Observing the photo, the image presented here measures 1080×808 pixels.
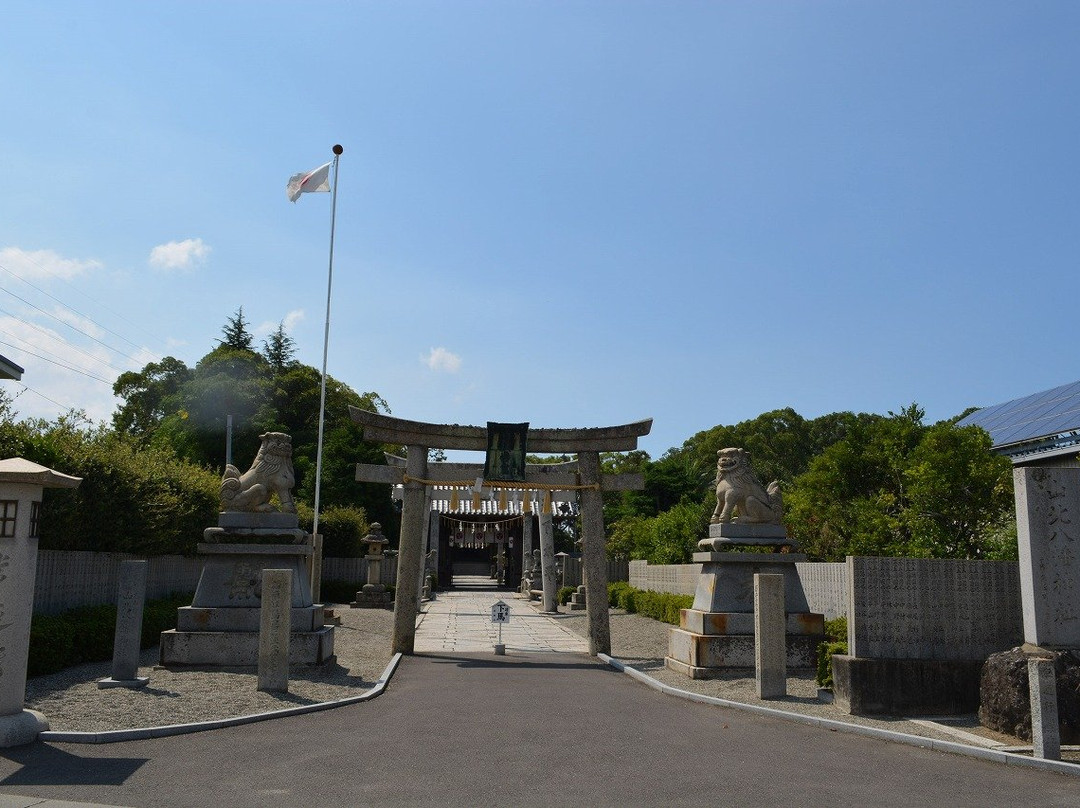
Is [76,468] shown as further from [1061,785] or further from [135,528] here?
[1061,785]

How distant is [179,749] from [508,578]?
1585 inches

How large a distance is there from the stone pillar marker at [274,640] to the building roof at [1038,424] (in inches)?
829

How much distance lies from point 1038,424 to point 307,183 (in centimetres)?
2634

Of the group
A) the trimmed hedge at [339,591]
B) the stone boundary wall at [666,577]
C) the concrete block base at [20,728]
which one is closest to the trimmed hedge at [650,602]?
the stone boundary wall at [666,577]

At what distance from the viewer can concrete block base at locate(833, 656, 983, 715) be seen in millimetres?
9320

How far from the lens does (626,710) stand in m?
9.97

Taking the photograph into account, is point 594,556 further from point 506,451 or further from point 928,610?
point 928,610

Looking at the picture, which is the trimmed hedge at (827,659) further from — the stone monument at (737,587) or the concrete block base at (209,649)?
the concrete block base at (209,649)

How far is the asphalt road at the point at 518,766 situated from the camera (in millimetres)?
6004

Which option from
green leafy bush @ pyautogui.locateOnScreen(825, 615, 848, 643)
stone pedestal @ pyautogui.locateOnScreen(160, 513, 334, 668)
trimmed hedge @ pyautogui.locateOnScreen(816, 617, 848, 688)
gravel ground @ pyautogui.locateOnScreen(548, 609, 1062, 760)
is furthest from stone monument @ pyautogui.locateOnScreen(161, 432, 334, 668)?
green leafy bush @ pyautogui.locateOnScreen(825, 615, 848, 643)

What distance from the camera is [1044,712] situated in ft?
23.9

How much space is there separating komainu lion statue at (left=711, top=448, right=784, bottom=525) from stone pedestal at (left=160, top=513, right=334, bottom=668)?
22.9 ft

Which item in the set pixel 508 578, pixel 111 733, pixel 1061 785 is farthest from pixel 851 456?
pixel 508 578

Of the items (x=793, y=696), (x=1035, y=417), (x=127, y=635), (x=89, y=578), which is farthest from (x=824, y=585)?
(x=1035, y=417)
